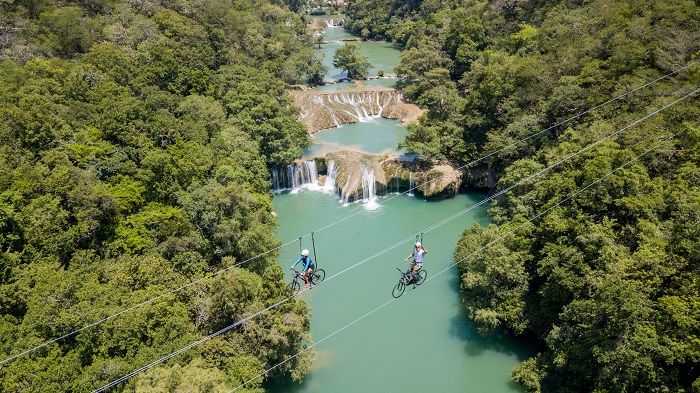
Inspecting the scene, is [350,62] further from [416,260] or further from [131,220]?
[416,260]

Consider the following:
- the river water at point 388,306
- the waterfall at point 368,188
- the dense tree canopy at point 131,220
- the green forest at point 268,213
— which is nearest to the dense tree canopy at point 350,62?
the dense tree canopy at point 131,220

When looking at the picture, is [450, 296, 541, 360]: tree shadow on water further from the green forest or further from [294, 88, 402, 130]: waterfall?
[294, 88, 402, 130]: waterfall

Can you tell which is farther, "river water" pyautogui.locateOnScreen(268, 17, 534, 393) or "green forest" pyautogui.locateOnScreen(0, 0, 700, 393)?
"river water" pyautogui.locateOnScreen(268, 17, 534, 393)

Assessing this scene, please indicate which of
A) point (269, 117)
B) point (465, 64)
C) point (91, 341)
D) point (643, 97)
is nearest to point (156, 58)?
point (269, 117)

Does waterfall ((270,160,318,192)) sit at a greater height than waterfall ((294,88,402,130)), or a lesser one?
lesser

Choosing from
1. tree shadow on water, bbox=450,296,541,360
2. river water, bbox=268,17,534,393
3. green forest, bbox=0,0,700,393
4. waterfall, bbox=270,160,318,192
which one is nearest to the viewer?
green forest, bbox=0,0,700,393

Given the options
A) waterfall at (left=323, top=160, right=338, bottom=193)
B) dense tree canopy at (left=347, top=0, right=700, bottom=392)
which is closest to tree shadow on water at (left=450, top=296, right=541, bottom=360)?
dense tree canopy at (left=347, top=0, right=700, bottom=392)

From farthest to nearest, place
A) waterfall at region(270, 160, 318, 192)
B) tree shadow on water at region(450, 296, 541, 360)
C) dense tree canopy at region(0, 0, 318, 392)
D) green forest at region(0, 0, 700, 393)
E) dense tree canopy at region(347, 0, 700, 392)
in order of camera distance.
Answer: waterfall at region(270, 160, 318, 192)
tree shadow on water at region(450, 296, 541, 360)
dense tree canopy at region(347, 0, 700, 392)
green forest at region(0, 0, 700, 393)
dense tree canopy at region(0, 0, 318, 392)

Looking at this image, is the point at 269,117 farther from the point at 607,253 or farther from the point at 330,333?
the point at 607,253

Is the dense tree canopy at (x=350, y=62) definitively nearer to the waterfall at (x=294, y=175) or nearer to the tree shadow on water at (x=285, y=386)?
the waterfall at (x=294, y=175)
